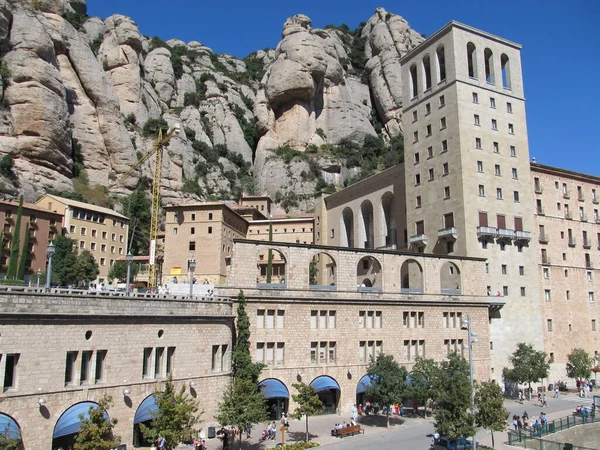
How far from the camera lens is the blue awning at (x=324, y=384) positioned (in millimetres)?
36312

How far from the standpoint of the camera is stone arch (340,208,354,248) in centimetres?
7206

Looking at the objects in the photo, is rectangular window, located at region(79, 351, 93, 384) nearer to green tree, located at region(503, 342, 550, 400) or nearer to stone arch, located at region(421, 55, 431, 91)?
green tree, located at region(503, 342, 550, 400)

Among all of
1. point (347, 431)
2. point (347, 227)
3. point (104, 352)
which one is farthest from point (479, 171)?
point (104, 352)

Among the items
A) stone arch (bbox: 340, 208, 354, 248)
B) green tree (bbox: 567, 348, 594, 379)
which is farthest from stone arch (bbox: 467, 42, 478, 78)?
green tree (bbox: 567, 348, 594, 379)

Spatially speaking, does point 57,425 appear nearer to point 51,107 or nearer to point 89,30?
point 51,107

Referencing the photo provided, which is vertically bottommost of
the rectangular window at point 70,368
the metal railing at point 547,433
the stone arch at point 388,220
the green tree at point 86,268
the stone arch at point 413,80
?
the metal railing at point 547,433

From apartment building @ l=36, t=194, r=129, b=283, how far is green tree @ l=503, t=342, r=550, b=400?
5215 cm

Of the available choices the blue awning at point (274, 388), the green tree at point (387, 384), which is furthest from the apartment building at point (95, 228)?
the green tree at point (387, 384)

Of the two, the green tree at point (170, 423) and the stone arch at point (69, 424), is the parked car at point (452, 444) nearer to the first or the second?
the green tree at point (170, 423)

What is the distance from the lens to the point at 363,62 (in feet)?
451

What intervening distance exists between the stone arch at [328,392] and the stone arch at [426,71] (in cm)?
3503

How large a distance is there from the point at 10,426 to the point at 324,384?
68.7 feet

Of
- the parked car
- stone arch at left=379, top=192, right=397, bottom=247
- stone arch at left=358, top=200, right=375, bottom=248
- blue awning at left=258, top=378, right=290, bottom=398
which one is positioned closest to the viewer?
the parked car

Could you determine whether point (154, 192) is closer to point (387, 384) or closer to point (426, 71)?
point (426, 71)
